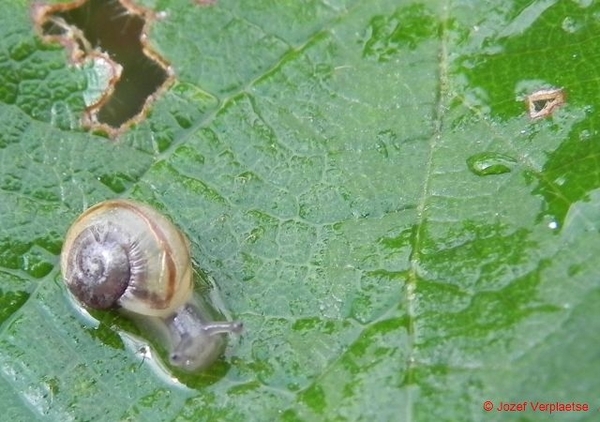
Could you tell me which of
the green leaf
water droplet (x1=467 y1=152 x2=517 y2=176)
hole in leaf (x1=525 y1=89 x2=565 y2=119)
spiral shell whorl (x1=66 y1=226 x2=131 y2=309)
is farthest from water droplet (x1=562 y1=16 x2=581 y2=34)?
spiral shell whorl (x1=66 y1=226 x2=131 y2=309)

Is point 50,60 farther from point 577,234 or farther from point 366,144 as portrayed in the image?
point 577,234

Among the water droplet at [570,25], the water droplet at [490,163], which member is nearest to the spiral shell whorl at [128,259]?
the water droplet at [490,163]

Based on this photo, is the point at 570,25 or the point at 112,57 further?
the point at 112,57

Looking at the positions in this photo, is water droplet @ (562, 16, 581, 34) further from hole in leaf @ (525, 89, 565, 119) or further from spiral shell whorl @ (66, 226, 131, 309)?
spiral shell whorl @ (66, 226, 131, 309)

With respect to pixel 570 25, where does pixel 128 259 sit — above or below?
below

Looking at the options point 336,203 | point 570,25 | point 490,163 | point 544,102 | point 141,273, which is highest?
point 570,25

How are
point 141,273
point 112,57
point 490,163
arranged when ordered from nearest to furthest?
1. point 490,163
2. point 141,273
3. point 112,57

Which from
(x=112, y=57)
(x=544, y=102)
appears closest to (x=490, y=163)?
(x=544, y=102)

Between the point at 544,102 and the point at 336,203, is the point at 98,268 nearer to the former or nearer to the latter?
the point at 336,203
